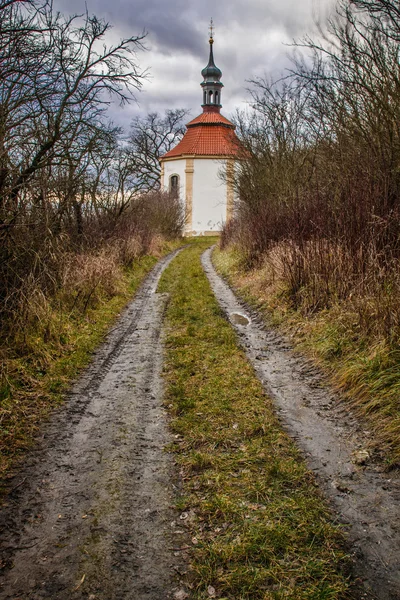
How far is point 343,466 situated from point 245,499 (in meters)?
0.98

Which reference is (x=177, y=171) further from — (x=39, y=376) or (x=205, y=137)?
(x=39, y=376)

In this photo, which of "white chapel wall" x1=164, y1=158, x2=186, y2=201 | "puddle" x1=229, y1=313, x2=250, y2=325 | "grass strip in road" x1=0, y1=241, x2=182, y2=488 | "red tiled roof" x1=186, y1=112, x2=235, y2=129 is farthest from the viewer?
"red tiled roof" x1=186, y1=112, x2=235, y2=129

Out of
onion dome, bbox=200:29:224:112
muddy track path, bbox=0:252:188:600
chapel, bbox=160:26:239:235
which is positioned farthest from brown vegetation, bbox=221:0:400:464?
onion dome, bbox=200:29:224:112

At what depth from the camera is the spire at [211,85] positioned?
3953 centimetres

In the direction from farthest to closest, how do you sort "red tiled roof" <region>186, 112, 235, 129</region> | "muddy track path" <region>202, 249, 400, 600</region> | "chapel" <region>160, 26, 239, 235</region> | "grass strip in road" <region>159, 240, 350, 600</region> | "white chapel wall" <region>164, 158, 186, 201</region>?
"red tiled roof" <region>186, 112, 235, 129</region> → "white chapel wall" <region>164, 158, 186, 201</region> → "chapel" <region>160, 26, 239, 235</region> → "muddy track path" <region>202, 249, 400, 600</region> → "grass strip in road" <region>159, 240, 350, 600</region>

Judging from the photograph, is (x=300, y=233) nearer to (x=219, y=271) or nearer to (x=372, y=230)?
(x=372, y=230)

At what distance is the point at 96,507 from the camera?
3.22m

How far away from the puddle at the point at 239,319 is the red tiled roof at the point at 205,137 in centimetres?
2957

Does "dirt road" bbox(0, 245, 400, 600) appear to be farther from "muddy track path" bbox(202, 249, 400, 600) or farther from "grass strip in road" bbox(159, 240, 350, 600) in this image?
"grass strip in road" bbox(159, 240, 350, 600)

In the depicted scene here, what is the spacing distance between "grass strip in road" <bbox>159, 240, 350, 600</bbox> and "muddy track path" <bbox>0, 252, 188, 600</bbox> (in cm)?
20

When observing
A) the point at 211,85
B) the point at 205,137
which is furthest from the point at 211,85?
the point at 205,137

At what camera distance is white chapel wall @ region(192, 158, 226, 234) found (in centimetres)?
3762

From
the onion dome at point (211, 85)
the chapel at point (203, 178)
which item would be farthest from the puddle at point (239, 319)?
the onion dome at point (211, 85)

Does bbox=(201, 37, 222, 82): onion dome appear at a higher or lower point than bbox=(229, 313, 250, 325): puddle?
higher
